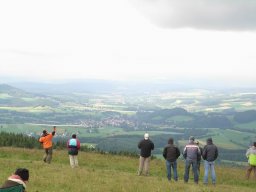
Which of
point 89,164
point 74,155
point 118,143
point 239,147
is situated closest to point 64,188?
point 74,155

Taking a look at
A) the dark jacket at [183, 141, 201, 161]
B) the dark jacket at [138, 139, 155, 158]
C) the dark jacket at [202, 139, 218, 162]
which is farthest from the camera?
the dark jacket at [138, 139, 155, 158]

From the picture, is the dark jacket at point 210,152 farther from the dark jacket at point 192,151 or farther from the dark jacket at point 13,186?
the dark jacket at point 13,186

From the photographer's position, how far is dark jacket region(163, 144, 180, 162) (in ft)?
85.5

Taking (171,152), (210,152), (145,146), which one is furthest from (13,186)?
(210,152)

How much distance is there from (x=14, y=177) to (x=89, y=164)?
23.4m

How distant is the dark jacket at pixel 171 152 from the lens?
1025 inches

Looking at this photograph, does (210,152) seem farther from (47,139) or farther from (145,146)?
(47,139)

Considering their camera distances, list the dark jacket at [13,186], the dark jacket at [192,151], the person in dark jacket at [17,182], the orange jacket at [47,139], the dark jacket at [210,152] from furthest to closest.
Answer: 1. the orange jacket at [47,139]
2. the dark jacket at [210,152]
3. the dark jacket at [192,151]
4. the person in dark jacket at [17,182]
5. the dark jacket at [13,186]

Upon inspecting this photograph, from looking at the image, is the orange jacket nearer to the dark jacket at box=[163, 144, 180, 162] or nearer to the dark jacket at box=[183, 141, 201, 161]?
the dark jacket at box=[163, 144, 180, 162]

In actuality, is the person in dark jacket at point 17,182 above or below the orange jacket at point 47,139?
below

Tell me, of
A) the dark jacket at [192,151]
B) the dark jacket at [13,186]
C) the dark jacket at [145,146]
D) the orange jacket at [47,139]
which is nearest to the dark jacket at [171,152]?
the dark jacket at [192,151]

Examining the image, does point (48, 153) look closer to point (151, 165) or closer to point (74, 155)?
point (74, 155)

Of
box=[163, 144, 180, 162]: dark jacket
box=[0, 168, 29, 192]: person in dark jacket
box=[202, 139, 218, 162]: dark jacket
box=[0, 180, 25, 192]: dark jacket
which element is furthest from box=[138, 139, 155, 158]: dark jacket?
box=[0, 180, 25, 192]: dark jacket

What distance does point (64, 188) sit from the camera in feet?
66.4
